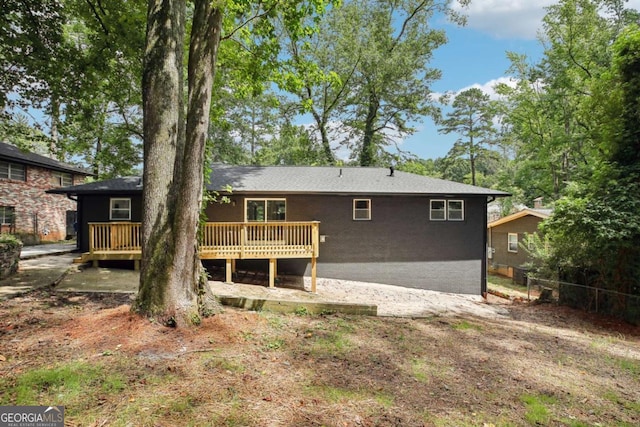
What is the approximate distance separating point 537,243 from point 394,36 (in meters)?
16.9

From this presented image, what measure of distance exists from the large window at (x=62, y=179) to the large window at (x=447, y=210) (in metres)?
23.0

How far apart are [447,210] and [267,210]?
7602mm

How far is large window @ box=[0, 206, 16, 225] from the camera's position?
54.9 ft

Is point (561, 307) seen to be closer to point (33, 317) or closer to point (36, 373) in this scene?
point (36, 373)

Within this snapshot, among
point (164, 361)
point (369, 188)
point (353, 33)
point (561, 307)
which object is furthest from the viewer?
point (353, 33)

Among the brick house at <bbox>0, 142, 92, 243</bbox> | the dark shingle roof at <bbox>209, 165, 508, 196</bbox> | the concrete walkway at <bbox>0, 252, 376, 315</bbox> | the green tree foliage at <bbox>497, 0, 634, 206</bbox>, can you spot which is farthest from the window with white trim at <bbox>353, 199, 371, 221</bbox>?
the brick house at <bbox>0, 142, 92, 243</bbox>

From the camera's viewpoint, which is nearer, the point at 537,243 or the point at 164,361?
the point at 164,361

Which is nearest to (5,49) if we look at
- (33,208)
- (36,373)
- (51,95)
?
(51,95)

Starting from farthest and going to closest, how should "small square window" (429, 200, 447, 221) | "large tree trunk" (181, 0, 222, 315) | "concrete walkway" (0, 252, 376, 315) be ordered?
"small square window" (429, 200, 447, 221)
"concrete walkway" (0, 252, 376, 315)
"large tree trunk" (181, 0, 222, 315)

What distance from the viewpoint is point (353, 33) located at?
19875 millimetres
